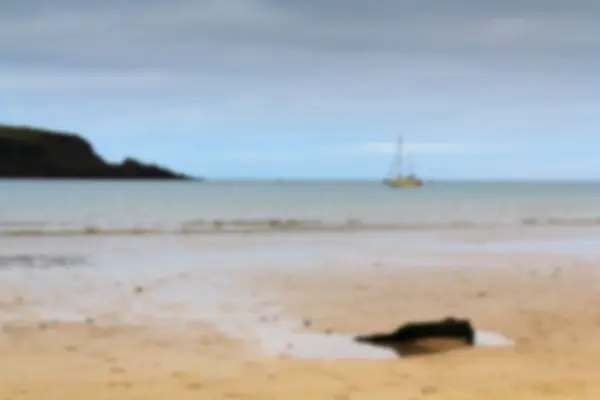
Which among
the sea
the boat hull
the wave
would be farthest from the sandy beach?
the boat hull

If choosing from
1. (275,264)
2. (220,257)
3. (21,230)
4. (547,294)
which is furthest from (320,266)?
(21,230)

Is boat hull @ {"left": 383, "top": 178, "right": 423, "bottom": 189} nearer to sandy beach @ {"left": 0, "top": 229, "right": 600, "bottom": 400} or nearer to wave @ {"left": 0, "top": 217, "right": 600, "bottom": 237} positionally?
wave @ {"left": 0, "top": 217, "right": 600, "bottom": 237}

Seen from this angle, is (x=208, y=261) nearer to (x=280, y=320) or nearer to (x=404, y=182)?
(x=280, y=320)

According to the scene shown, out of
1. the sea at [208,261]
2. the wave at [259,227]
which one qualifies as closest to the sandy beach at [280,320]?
the sea at [208,261]

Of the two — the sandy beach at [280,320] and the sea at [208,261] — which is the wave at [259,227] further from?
the sandy beach at [280,320]

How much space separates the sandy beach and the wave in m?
9.71

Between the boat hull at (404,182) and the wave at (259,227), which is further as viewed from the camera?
the boat hull at (404,182)

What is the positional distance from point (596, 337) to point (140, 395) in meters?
6.59

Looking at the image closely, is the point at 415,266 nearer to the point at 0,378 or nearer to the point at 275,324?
the point at 275,324

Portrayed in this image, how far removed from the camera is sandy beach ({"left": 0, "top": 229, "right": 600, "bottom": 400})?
8008 mm

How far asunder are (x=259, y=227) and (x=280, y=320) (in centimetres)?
2757

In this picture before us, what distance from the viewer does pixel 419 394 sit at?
7.60 metres

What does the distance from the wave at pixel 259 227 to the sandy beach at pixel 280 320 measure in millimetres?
9705

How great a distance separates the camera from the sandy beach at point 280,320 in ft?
26.3
